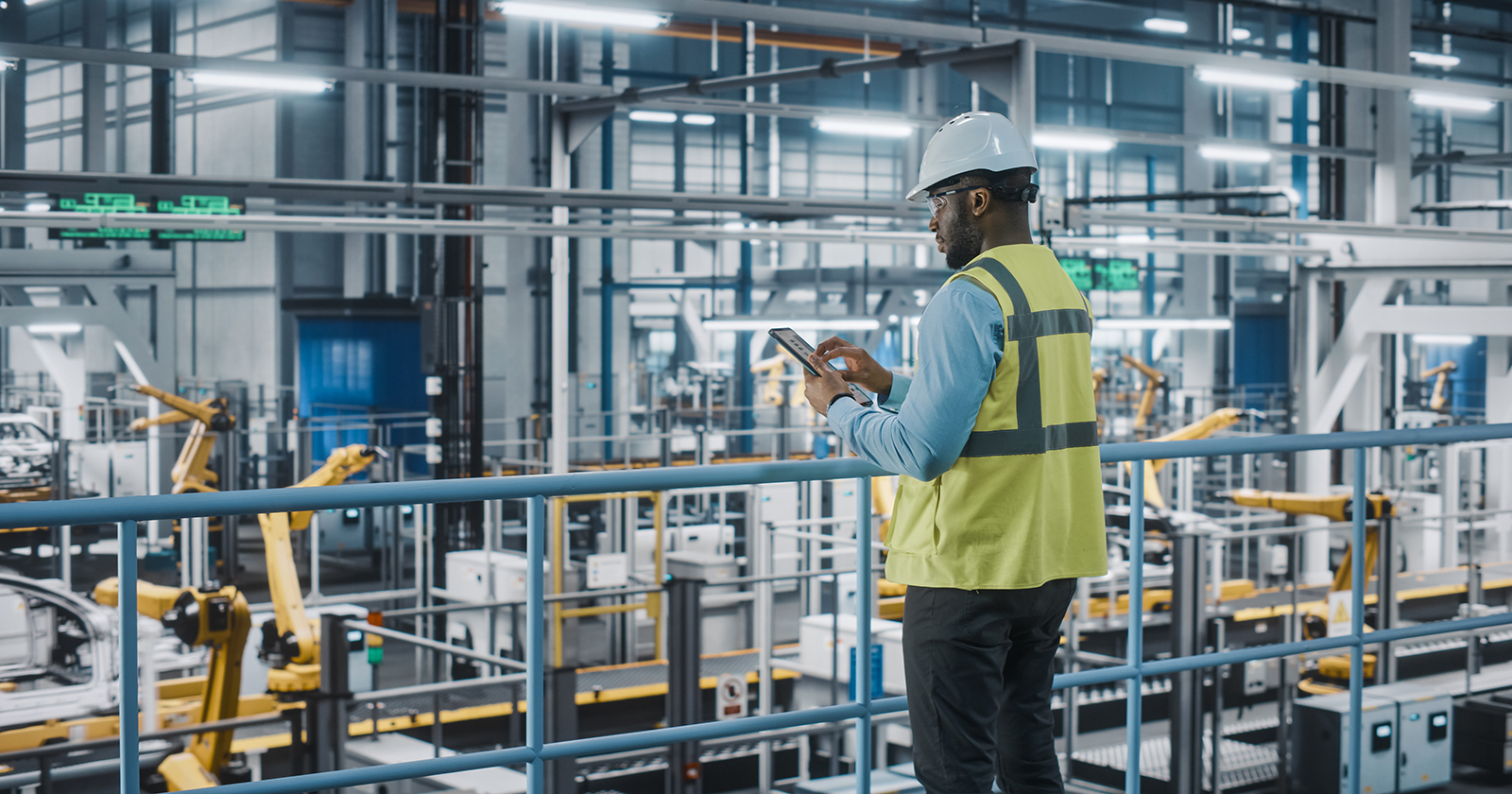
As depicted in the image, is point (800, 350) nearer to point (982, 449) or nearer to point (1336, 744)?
point (982, 449)

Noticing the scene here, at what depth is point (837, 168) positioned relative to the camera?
1082 inches

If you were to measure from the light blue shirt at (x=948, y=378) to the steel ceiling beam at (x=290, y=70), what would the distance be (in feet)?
19.0

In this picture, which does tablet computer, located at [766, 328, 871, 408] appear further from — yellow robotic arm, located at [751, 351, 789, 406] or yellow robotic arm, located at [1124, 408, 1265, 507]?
yellow robotic arm, located at [751, 351, 789, 406]

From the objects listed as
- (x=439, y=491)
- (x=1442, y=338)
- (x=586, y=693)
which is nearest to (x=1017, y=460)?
(x=439, y=491)

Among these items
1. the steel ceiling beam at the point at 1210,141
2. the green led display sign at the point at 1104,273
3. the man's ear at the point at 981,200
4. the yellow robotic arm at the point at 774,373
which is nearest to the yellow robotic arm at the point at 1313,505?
the steel ceiling beam at the point at 1210,141

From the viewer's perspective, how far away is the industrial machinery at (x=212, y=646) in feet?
23.1

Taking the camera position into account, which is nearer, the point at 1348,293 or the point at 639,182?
the point at 1348,293

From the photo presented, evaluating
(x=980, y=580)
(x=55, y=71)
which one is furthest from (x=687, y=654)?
(x=55, y=71)

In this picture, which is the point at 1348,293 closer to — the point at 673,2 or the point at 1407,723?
the point at 1407,723

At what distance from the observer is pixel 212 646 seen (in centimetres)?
724

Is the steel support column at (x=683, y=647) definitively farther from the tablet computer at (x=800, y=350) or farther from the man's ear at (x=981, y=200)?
the man's ear at (x=981, y=200)

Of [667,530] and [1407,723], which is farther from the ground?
[667,530]

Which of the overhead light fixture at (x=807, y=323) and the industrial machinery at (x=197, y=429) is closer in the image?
the industrial machinery at (x=197, y=429)

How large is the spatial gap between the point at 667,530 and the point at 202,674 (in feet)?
12.7
